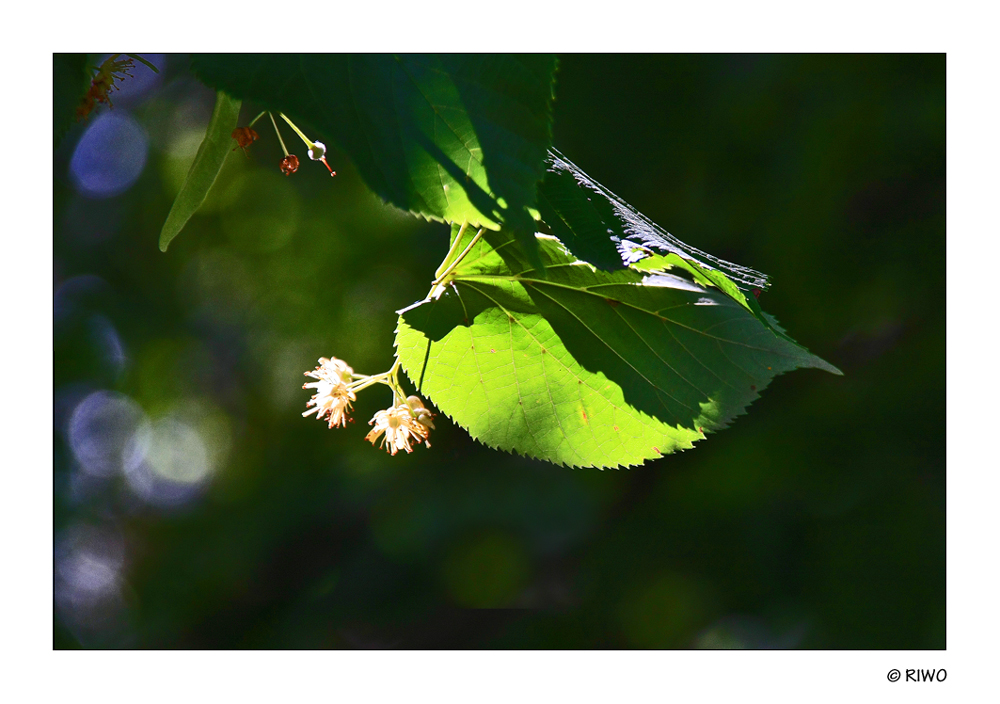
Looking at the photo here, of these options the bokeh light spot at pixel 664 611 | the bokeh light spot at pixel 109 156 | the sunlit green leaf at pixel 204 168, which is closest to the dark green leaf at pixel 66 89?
the sunlit green leaf at pixel 204 168

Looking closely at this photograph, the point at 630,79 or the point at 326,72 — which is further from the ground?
the point at 630,79

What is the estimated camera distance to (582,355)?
0.63m

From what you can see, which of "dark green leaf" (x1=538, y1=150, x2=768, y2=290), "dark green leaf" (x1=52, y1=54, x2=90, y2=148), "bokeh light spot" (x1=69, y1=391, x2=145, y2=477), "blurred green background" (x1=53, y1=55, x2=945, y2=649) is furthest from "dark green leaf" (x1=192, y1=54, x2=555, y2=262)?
"bokeh light spot" (x1=69, y1=391, x2=145, y2=477)

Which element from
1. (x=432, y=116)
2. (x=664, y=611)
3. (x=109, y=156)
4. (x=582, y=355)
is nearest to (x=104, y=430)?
(x=109, y=156)

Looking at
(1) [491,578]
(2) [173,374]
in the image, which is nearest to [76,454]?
(2) [173,374]

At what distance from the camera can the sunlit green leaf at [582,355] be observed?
0.59 meters

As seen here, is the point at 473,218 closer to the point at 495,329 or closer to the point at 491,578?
the point at 495,329

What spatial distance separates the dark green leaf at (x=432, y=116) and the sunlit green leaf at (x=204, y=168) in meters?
0.10

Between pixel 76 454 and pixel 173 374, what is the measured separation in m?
0.55

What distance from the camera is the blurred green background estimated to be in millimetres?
2637

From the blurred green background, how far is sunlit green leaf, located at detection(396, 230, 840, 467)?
202 centimetres

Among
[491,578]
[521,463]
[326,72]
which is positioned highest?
[326,72]

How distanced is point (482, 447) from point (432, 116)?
2.57 meters

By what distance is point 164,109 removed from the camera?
297cm
